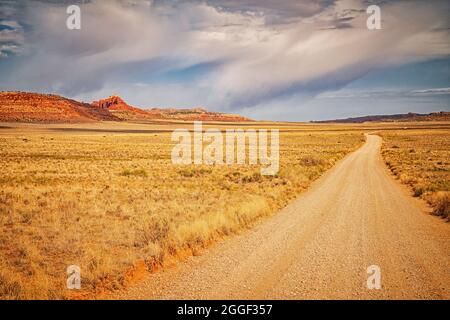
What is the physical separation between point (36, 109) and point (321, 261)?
19033 centimetres

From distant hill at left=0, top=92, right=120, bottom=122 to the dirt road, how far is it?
566 ft

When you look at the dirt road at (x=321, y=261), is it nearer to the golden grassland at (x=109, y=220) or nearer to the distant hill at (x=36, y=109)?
the golden grassland at (x=109, y=220)

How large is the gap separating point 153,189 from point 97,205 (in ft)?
15.2

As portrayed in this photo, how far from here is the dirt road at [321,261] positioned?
6.56m

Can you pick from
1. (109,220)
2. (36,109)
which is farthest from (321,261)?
(36,109)

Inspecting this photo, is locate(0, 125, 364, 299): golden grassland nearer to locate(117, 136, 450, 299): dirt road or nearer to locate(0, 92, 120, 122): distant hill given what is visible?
locate(117, 136, 450, 299): dirt road

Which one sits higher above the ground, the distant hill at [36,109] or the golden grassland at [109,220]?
the distant hill at [36,109]

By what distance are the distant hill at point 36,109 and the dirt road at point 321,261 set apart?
172495 millimetres

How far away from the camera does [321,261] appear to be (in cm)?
808

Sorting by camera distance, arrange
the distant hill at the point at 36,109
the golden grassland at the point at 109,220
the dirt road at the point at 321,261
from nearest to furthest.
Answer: the dirt road at the point at 321,261, the golden grassland at the point at 109,220, the distant hill at the point at 36,109

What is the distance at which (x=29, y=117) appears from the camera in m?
161

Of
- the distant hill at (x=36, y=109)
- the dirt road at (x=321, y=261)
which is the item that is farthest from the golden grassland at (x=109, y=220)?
the distant hill at (x=36, y=109)
